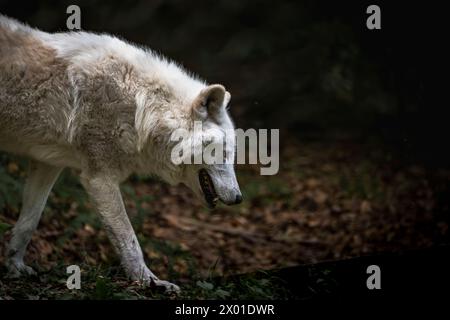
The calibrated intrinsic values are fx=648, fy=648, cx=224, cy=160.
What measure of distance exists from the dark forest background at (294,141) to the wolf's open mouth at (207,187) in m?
0.66

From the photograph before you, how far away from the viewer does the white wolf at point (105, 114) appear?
488cm

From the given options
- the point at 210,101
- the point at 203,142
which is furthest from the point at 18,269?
the point at 210,101

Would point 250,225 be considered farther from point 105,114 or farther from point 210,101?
point 105,114

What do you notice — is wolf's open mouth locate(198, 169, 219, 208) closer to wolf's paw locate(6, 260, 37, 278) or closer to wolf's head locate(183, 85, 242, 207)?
wolf's head locate(183, 85, 242, 207)

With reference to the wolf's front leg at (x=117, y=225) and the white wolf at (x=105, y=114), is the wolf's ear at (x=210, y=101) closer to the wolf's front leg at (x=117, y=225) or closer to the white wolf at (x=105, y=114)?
the white wolf at (x=105, y=114)

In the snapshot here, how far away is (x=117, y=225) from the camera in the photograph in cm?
495

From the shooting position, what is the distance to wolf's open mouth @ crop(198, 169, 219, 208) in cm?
509

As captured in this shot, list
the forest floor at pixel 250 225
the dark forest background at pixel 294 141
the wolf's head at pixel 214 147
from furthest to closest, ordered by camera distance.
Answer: the dark forest background at pixel 294 141
the forest floor at pixel 250 225
the wolf's head at pixel 214 147

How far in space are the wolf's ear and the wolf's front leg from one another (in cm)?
87

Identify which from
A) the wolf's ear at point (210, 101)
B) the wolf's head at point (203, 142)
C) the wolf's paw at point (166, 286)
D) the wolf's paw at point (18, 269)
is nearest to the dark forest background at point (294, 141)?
the wolf's paw at point (166, 286)

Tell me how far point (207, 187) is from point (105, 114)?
97cm

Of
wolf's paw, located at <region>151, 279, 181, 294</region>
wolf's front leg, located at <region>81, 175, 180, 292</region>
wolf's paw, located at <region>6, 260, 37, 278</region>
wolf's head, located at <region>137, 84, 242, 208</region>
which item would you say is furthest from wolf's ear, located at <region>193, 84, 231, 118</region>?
wolf's paw, located at <region>6, 260, 37, 278</region>
